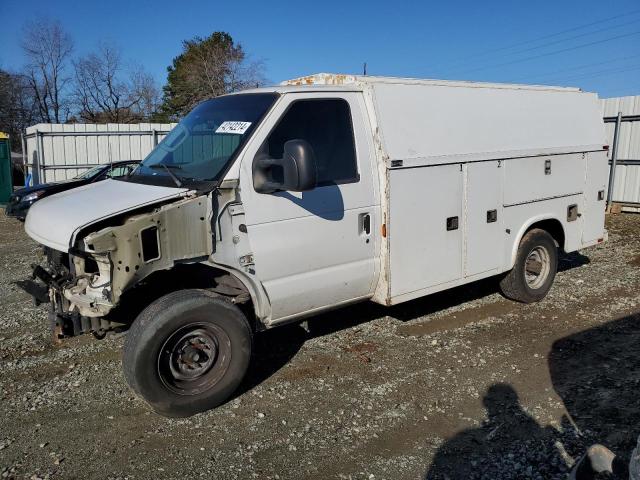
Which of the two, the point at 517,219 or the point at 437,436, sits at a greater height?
the point at 517,219

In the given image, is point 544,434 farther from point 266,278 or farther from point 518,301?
point 518,301

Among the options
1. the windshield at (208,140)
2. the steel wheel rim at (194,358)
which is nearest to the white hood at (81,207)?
the windshield at (208,140)

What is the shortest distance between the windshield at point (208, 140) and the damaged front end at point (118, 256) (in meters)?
0.41

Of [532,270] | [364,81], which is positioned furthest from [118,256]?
[532,270]

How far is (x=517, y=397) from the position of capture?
14.4 ft

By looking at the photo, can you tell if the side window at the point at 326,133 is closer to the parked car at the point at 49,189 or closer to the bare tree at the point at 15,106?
the parked car at the point at 49,189

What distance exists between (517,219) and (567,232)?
3.49 feet

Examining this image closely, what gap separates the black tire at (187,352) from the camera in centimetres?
387

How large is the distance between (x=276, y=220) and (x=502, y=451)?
7.38 ft

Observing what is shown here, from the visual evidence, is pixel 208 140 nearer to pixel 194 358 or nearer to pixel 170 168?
pixel 170 168

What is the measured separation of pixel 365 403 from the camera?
434 cm

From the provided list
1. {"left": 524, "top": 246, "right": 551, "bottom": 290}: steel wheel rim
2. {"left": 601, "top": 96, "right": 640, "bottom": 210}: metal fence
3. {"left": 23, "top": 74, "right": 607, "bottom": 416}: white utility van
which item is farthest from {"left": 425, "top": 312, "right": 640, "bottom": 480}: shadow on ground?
{"left": 601, "top": 96, "right": 640, "bottom": 210}: metal fence

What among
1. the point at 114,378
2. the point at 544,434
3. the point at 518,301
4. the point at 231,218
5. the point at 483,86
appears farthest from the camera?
the point at 518,301

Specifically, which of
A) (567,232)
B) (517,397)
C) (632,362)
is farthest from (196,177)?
(567,232)
